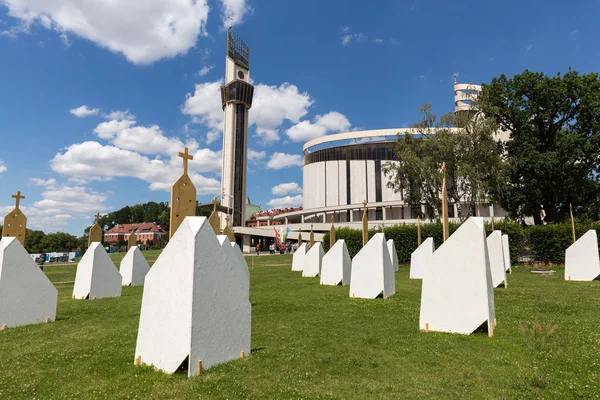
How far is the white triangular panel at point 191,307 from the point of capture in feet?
17.4

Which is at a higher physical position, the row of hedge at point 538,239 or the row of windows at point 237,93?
the row of windows at point 237,93

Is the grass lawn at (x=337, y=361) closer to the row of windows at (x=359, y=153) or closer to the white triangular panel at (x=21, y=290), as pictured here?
the white triangular panel at (x=21, y=290)

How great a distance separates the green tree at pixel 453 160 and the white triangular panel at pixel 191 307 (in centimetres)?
2514

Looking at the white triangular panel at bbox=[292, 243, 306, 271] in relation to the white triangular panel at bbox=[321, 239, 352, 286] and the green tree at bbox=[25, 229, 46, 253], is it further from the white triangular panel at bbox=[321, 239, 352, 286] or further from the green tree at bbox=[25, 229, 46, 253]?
the green tree at bbox=[25, 229, 46, 253]

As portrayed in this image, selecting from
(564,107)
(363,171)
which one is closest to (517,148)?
(564,107)

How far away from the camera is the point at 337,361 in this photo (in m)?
5.77

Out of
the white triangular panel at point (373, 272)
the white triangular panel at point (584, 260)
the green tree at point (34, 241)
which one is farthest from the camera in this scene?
the green tree at point (34, 241)

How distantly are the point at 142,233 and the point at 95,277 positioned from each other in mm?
88265

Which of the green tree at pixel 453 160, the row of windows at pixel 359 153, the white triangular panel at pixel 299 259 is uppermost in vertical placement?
the row of windows at pixel 359 153

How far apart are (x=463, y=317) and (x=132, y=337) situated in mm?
6835

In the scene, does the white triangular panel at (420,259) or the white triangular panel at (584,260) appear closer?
the white triangular panel at (584,260)

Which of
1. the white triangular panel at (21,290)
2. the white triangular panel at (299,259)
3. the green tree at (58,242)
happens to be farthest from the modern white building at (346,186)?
the white triangular panel at (21,290)

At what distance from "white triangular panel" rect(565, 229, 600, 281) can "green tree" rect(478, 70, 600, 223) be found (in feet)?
38.1

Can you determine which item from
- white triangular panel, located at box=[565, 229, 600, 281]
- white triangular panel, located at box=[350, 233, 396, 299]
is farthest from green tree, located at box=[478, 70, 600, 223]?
white triangular panel, located at box=[350, 233, 396, 299]
